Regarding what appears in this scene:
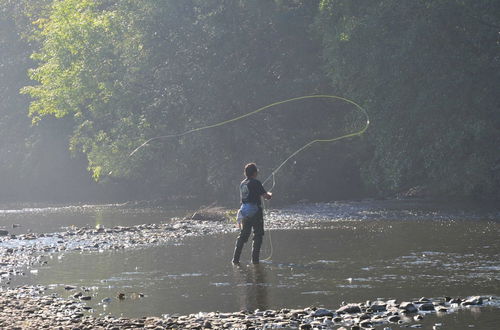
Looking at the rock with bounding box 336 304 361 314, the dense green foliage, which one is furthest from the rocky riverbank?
the dense green foliage

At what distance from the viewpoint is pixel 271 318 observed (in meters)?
10.3

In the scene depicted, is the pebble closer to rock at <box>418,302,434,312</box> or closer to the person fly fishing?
rock at <box>418,302,434,312</box>

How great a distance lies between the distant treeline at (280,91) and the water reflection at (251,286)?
13.6 m

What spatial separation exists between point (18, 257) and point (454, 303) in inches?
405

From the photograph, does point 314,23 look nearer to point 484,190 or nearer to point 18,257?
point 484,190

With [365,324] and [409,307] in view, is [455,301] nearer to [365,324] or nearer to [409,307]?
[409,307]

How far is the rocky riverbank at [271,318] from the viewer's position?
993 cm

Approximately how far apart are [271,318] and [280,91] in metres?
26.1

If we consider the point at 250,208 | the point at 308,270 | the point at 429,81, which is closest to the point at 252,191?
the point at 250,208

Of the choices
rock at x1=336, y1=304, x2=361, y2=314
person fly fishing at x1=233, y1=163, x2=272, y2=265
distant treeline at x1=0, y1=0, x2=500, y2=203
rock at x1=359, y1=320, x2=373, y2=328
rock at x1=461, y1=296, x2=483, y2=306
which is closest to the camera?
rock at x1=359, y1=320, x2=373, y2=328

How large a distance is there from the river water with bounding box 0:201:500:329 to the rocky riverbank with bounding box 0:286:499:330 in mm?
359

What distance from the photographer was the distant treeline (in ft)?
89.3

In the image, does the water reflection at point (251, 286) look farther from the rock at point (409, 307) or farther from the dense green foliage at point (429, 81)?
the dense green foliage at point (429, 81)

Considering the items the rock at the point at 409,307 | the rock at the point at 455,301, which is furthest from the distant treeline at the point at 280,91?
the rock at the point at 409,307
